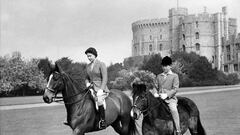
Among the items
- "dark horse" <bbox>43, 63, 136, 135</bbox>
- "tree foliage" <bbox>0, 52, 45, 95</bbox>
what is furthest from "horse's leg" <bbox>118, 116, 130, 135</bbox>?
"tree foliage" <bbox>0, 52, 45, 95</bbox>

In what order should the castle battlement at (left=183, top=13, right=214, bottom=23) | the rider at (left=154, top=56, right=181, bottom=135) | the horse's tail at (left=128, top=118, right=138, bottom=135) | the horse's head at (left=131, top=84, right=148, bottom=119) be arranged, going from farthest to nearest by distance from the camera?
1. the castle battlement at (left=183, top=13, right=214, bottom=23)
2. the horse's tail at (left=128, top=118, right=138, bottom=135)
3. the rider at (left=154, top=56, right=181, bottom=135)
4. the horse's head at (left=131, top=84, right=148, bottom=119)

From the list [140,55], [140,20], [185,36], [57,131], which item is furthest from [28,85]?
[140,20]

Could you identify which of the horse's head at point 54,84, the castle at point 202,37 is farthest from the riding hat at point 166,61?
the castle at point 202,37

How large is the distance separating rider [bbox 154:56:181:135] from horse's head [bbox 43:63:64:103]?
2037 millimetres

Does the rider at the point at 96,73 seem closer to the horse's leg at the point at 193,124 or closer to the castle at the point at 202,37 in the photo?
the horse's leg at the point at 193,124

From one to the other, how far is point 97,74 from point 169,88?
1630 mm

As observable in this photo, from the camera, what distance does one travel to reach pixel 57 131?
13117 millimetres

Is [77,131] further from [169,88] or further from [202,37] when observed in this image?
[202,37]

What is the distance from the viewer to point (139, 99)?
23.8 ft

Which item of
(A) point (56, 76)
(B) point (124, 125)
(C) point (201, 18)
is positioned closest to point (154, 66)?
(C) point (201, 18)

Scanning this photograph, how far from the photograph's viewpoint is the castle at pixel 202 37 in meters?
91.8

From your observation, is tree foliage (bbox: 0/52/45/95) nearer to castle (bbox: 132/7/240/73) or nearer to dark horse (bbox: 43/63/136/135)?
dark horse (bbox: 43/63/136/135)

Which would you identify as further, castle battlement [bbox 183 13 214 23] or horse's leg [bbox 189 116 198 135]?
castle battlement [bbox 183 13 214 23]

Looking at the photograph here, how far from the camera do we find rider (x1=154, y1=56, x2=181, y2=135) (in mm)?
7926
